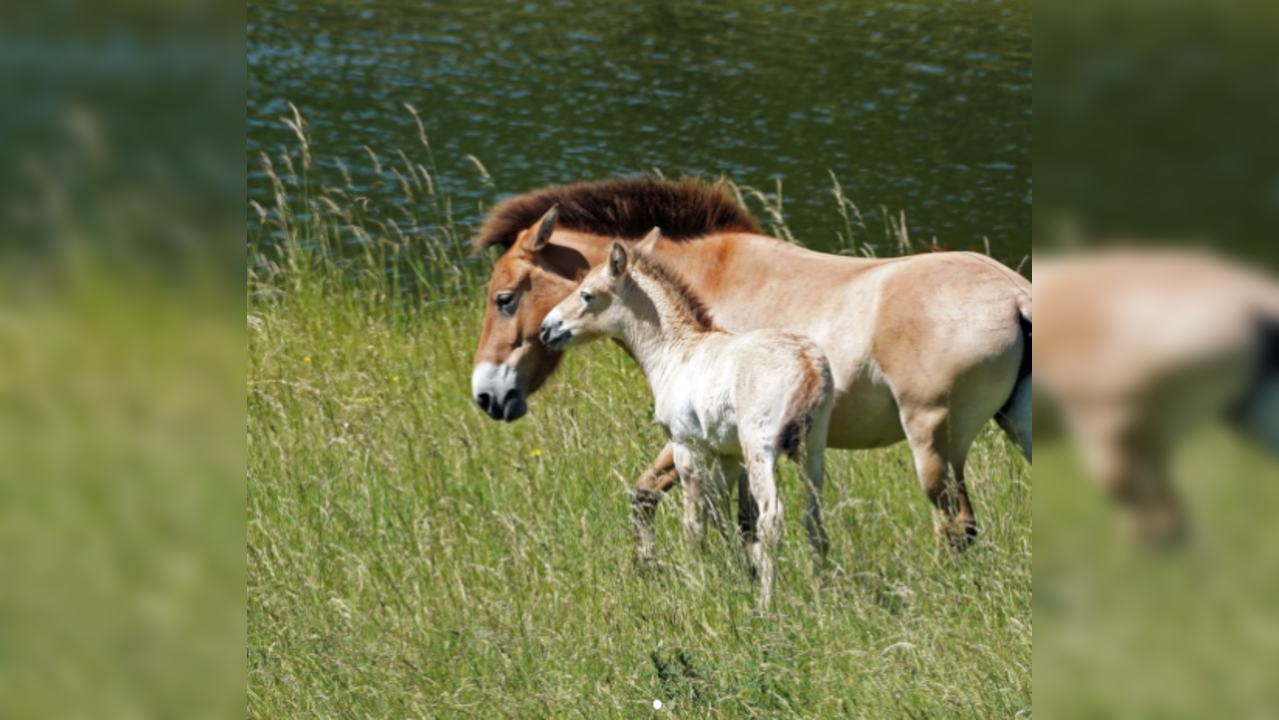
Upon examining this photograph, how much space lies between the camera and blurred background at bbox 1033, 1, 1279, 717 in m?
0.65

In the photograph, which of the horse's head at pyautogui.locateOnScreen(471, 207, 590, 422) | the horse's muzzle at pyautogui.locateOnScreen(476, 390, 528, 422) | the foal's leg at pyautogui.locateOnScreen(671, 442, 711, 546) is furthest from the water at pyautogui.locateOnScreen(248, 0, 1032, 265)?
the foal's leg at pyautogui.locateOnScreen(671, 442, 711, 546)

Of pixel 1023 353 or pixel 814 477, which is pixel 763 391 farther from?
pixel 1023 353

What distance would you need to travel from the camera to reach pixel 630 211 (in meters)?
5.95

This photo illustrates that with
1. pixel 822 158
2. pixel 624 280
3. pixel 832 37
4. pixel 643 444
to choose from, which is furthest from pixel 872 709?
pixel 832 37

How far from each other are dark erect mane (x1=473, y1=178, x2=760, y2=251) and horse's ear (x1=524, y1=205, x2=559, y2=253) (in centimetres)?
21

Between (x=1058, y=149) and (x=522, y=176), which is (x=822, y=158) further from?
(x=1058, y=149)

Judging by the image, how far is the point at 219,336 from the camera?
0.80 meters

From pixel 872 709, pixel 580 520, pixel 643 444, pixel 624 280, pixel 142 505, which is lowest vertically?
pixel 643 444

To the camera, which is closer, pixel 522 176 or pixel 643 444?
pixel 643 444

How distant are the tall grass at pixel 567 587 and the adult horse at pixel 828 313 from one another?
27 cm

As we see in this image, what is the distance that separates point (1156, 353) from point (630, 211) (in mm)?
5332

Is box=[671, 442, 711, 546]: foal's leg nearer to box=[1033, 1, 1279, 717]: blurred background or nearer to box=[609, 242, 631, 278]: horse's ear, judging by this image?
box=[609, 242, 631, 278]: horse's ear

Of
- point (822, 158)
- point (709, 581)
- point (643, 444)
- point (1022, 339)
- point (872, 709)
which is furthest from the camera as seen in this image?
point (822, 158)

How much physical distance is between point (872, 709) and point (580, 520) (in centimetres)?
168
